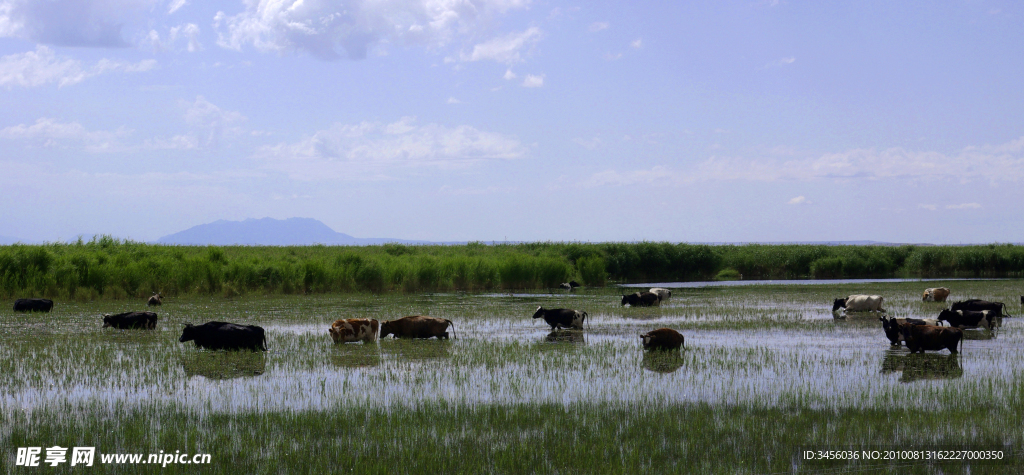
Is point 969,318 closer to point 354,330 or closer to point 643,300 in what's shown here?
point 643,300

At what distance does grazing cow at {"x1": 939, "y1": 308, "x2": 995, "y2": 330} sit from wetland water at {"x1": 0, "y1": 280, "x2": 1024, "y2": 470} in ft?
1.58

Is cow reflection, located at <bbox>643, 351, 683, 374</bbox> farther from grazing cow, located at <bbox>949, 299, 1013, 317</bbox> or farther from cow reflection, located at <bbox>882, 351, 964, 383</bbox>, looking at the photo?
grazing cow, located at <bbox>949, 299, 1013, 317</bbox>

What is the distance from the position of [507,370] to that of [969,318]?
42.8 feet

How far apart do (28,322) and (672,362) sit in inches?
659

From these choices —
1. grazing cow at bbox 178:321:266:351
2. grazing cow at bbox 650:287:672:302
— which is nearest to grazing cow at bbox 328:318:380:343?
grazing cow at bbox 178:321:266:351

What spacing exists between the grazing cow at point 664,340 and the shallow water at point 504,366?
0.37 m

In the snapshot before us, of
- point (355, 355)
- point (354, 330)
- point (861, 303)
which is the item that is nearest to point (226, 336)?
point (354, 330)

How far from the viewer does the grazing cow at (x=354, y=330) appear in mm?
16109

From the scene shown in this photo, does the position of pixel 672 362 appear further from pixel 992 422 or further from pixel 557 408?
pixel 992 422

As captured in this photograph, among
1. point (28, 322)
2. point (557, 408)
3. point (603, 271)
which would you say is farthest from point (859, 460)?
point (603, 271)

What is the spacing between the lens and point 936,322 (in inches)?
669

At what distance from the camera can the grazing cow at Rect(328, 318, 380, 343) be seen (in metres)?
16.1

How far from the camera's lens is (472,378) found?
12.1 meters

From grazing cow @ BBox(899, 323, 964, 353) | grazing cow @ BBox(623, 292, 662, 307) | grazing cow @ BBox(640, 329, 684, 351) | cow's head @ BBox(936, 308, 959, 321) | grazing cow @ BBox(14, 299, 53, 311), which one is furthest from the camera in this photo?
grazing cow @ BBox(623, 292, 662, 307)
